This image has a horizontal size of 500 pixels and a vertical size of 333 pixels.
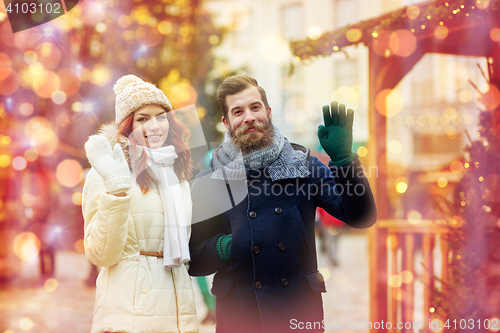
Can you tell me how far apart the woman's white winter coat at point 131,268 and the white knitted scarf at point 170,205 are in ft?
0.15

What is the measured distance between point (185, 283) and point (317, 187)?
81 centimetres

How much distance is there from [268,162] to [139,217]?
27.0 inches

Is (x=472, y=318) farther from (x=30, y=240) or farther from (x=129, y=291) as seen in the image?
(x=30, y=240)

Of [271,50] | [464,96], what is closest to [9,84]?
[271,50]

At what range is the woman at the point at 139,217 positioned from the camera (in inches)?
79.9

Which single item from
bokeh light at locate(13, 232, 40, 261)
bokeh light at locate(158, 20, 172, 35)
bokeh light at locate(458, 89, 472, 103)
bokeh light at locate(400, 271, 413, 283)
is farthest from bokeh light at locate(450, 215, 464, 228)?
bokeh light at locate(458, 89, 472, 103)

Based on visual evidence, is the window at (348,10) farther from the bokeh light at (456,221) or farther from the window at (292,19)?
the bokeh light at (456,221)

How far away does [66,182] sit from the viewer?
9.39m

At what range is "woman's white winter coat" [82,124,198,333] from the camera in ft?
6.65

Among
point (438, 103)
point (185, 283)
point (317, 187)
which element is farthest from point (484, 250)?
point (438, 103)

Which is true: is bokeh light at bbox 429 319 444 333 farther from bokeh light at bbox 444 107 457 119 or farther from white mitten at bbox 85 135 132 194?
bokeh light at bbox 444 107 457 119

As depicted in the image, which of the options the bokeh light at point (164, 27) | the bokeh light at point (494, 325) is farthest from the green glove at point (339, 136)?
the bokeh light at point (164, 27)

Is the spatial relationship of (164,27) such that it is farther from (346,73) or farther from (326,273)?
(346,73)

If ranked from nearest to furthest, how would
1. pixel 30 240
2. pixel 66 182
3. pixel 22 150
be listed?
pixel 22 150
pixel 30 240
pixel 66 182
